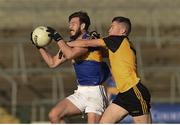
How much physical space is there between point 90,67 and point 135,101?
901mm

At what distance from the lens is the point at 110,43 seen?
7453mm

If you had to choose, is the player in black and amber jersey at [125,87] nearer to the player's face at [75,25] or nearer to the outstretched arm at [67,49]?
the outstretched arm at [67,49]

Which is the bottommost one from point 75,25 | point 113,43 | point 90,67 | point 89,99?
point 89,99

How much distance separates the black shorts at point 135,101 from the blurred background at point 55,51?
5509 millimetres

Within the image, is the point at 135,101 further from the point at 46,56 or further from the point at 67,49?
the point at 46,56

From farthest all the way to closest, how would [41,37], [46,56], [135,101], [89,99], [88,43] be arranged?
[46,56]
[89,99]
[41,37]
[88,43]
[135,101]

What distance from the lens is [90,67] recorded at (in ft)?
26.4

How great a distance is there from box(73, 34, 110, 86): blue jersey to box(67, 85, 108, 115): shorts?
0.25 feet

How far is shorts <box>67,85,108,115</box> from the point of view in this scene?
7.99 m

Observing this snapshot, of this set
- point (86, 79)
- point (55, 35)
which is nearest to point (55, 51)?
point (86, 79)

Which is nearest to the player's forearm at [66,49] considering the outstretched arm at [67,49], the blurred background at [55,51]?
the outstretched arm at [67,49]

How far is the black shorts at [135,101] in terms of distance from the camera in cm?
738

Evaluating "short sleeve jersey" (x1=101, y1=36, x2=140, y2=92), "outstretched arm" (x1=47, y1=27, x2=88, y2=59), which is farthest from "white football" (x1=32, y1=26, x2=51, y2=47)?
"short sleeve jersey" (x1=101, y1=36, x2=140, y2=92)

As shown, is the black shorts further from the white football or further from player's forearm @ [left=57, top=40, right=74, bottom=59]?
the white football
